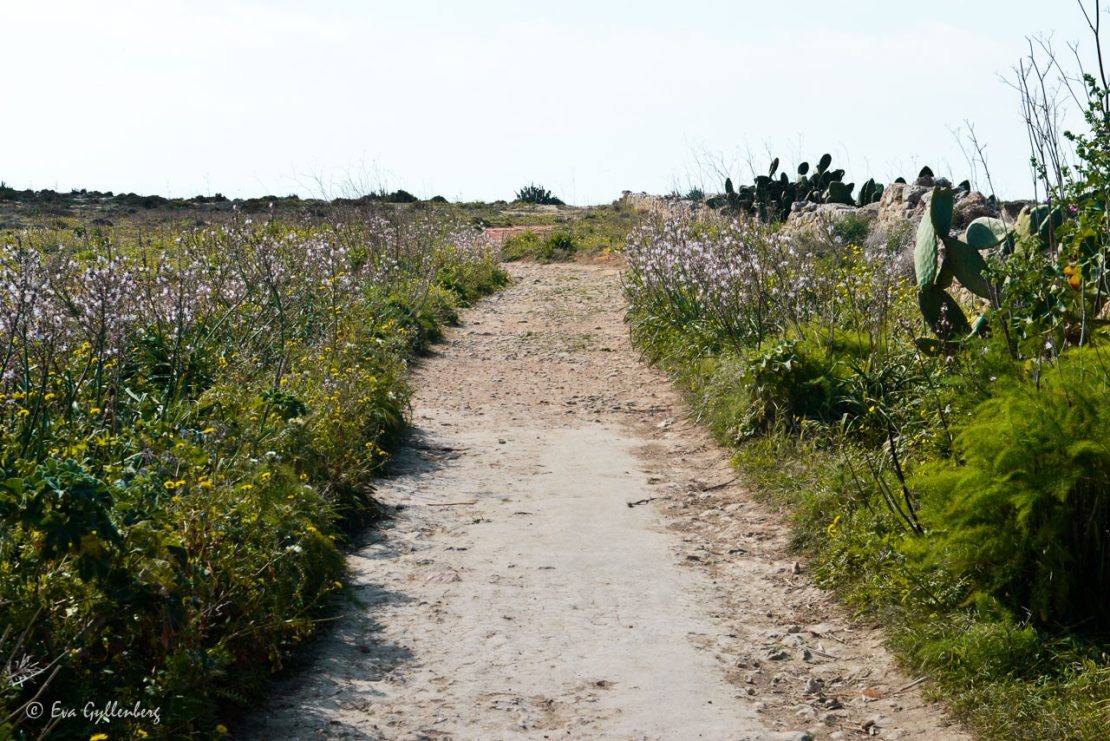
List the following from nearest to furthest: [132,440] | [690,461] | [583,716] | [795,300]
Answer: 1. [583,716]
2. [132,440]
3. [690,461]
4. [795,300]

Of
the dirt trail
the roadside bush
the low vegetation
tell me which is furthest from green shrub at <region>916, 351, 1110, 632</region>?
the roadside bush

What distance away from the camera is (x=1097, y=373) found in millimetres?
4742

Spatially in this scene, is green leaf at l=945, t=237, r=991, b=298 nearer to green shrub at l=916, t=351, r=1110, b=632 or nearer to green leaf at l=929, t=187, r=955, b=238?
green leaf at l=929, t=187, r=955, b=238

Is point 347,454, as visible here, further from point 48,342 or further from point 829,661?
point 829,661

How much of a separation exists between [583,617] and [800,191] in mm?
18296

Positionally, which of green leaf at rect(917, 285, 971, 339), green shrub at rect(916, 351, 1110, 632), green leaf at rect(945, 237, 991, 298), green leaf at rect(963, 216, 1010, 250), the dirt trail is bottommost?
the dirt trail

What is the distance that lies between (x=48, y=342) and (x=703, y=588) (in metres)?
3.47

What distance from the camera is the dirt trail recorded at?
4.27 metres

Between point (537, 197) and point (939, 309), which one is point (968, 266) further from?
point (537, 197)

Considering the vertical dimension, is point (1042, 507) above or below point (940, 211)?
below

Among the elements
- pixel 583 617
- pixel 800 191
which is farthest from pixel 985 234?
pixel 800 191

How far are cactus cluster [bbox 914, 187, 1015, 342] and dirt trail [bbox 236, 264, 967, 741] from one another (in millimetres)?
1620

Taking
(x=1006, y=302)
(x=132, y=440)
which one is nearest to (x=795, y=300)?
(x=1006, y=302)

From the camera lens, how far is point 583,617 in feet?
17.3
